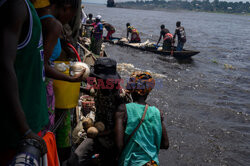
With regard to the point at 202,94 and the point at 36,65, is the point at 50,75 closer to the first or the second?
the point at 36,65

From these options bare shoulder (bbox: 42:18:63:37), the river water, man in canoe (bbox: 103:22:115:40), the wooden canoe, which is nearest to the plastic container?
bare shoulder (bbox: 42:18:63:37)

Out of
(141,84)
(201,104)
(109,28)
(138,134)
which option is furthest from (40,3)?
(109,28)

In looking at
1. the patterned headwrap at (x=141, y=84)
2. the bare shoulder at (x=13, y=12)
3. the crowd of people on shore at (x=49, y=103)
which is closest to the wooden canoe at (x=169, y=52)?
the crowd of people on shore at (x=49, y=103)

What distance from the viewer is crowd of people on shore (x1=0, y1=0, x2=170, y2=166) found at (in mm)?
1046

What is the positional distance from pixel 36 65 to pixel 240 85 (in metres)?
11.5

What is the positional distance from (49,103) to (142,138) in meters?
0.87

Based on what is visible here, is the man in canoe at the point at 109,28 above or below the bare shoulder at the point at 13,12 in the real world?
below

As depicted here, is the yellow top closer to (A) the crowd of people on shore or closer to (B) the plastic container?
(A) the crowd of people on shore

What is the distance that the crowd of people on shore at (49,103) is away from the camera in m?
1.05

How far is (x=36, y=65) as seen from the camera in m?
1.28

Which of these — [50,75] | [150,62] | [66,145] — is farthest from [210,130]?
[150,62]

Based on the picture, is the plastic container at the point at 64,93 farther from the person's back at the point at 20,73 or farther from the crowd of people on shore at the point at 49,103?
the person's back at the point at 20,73

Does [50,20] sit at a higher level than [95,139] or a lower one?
higher

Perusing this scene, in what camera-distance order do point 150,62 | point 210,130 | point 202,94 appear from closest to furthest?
1. point 210,130
2. point 202,94
3. point 150,62
